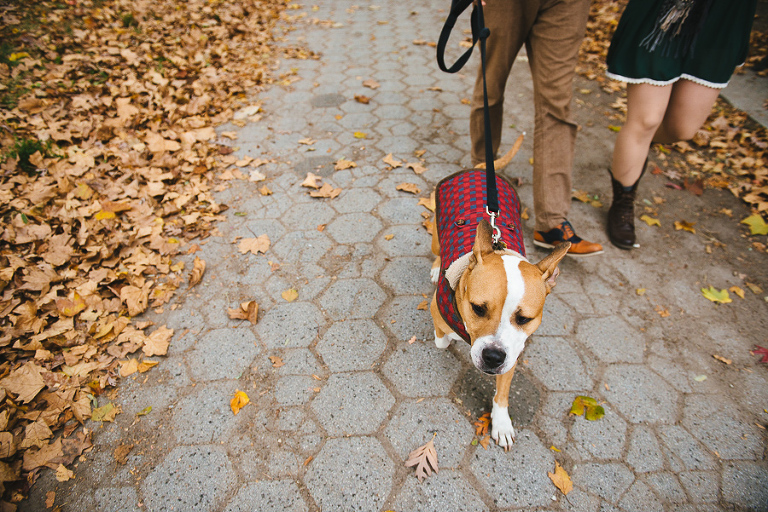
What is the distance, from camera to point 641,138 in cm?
318

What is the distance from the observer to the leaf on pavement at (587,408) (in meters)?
2.34

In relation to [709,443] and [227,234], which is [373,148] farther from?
[709,443]

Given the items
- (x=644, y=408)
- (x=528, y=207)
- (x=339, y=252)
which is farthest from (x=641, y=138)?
(x=339, y=252)

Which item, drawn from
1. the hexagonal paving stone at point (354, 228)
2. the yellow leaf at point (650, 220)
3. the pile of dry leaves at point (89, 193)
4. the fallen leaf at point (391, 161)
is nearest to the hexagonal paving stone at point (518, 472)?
the hexagonal paving stone at point (354, 228)

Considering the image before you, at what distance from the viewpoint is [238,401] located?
2.38m

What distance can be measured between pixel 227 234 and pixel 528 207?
300 centimetres

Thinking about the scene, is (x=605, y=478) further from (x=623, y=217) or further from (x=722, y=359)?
(x=623, y=217)

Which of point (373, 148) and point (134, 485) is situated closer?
point (134, 485)

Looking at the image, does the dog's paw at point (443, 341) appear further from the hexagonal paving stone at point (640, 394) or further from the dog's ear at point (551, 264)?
the hexagonal paving stone at point (640, 394)

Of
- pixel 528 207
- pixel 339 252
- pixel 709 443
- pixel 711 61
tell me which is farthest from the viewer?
pixel 528 207

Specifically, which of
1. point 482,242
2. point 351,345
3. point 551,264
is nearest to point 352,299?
point 351,345

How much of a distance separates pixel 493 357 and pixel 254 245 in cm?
240

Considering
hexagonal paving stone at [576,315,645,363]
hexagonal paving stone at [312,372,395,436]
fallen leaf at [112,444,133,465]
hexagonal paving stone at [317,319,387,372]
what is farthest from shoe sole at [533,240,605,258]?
fallen leaf at [112,444,133,465]

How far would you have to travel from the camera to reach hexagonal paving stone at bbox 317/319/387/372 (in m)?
2.57
